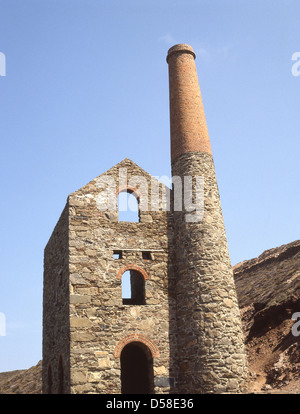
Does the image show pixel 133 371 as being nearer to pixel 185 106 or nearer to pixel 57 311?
pixel 57 311

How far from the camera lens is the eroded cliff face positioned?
52.4 ft

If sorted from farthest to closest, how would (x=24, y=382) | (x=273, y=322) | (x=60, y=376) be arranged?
(x=24, y=382) → (x=273, y=322) → (x=60, y=376)

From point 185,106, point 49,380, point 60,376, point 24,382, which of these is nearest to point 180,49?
point 185,106

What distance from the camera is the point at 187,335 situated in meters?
15.2

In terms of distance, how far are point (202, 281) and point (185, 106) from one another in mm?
6903

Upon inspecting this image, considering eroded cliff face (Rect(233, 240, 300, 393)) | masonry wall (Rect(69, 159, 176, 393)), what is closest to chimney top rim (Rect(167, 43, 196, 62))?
masonry wall (Rect(69, 159, 176, 393))

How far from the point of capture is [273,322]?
19.0 metres

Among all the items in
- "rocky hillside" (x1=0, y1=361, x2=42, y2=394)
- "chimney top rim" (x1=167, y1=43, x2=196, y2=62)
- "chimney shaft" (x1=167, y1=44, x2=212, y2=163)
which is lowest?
"rocky hillside" (x1=0, y1=361, x2=42, y2=394)

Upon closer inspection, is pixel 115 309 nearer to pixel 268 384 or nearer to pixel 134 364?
pixel 134 364

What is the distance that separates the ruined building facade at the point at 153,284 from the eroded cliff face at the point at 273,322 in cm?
174

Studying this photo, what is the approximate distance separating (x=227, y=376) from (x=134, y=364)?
5.34 m

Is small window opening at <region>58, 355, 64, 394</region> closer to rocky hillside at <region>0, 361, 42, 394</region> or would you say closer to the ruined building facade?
the ruined building facade

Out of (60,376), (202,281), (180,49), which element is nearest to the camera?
(202,281)
